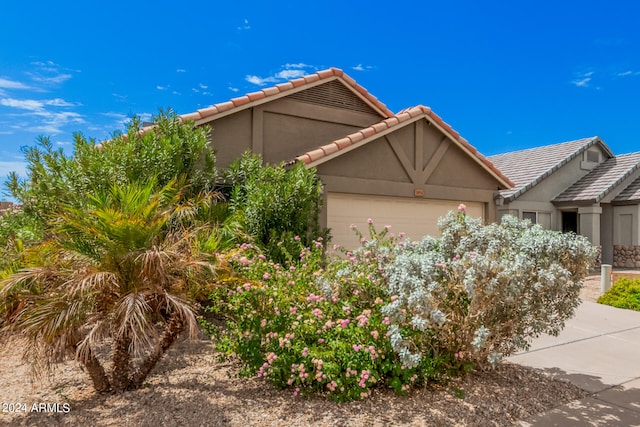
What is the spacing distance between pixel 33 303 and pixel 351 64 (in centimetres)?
1082

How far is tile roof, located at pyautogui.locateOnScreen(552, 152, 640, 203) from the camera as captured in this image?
59.9 feet

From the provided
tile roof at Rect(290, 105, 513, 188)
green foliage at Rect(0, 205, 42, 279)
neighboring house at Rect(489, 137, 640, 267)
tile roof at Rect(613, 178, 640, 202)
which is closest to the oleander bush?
green foliage at Rect(0, 205, 42, 279)

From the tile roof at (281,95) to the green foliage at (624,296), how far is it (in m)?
7.49

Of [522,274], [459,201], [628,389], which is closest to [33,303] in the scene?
[522,274]

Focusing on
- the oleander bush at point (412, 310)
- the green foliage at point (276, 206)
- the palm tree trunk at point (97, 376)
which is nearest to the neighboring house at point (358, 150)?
the green foliage at point (276, 206)

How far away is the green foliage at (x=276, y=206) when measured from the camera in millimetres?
7527

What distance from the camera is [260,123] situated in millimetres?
11422

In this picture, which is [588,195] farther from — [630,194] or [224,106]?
[224,106]

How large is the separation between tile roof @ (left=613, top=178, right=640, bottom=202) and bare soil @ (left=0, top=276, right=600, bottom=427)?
53.4 feet

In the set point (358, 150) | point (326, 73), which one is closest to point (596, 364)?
point (358, 150)

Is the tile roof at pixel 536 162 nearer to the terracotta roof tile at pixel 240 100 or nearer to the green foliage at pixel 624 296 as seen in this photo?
the green foliage at pixel 624 296

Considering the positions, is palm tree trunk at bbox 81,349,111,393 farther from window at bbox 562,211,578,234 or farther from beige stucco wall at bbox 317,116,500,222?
window at bbox 562,211,578,234

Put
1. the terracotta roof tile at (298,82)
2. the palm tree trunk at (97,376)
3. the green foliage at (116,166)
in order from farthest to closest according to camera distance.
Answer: the terracotta roof tile at (298,82), the green foliage at (116,166), the palm tree trunk at (97,376)

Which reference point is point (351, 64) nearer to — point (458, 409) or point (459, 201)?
point (459, 201)
